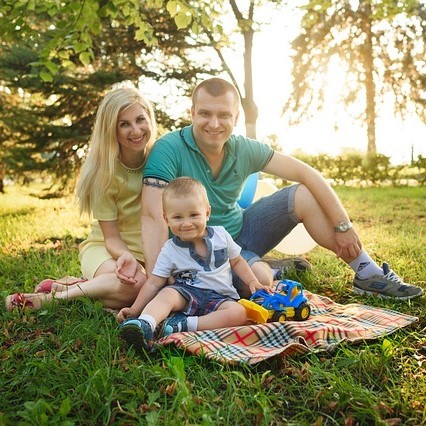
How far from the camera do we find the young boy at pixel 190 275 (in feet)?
7.95

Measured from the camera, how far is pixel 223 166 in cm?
305

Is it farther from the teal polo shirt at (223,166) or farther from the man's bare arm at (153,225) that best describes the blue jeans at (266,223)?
the man's bare arm at (153,225)

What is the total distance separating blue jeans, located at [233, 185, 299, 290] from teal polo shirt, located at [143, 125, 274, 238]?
7cm

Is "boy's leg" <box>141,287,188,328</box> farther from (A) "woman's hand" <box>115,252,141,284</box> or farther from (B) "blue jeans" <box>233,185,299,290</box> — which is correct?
(B) "blue jeans" <box>233,185,299,290</box>

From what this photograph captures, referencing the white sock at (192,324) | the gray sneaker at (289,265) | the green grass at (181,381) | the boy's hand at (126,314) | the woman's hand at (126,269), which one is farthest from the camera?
the gray sneaker at (289,265)

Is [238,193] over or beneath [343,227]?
over

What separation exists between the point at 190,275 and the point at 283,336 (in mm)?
551

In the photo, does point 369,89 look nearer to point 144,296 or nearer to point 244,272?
point 244,272

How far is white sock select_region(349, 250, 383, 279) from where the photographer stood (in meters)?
3.02

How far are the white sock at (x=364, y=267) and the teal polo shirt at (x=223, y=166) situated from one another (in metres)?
0.73

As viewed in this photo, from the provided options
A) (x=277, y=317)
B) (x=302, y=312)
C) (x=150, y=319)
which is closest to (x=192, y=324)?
(x=150, y=319)

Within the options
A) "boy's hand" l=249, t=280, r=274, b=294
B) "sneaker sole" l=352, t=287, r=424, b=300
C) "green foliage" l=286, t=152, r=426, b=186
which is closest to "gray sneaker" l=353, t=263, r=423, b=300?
"sneaker sole" l=352, t=287, r=424, b=300

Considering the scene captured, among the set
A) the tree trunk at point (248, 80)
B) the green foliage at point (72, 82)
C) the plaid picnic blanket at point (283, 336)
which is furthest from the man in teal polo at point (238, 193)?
the tree trunk at point (248, 80)

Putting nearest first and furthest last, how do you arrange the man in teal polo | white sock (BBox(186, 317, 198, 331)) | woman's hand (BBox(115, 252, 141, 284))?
white sock (BBox(186, 317, 198, 331)) < woman's hand (BBox(115, 252, 141, 284)) < the man in teal polo
